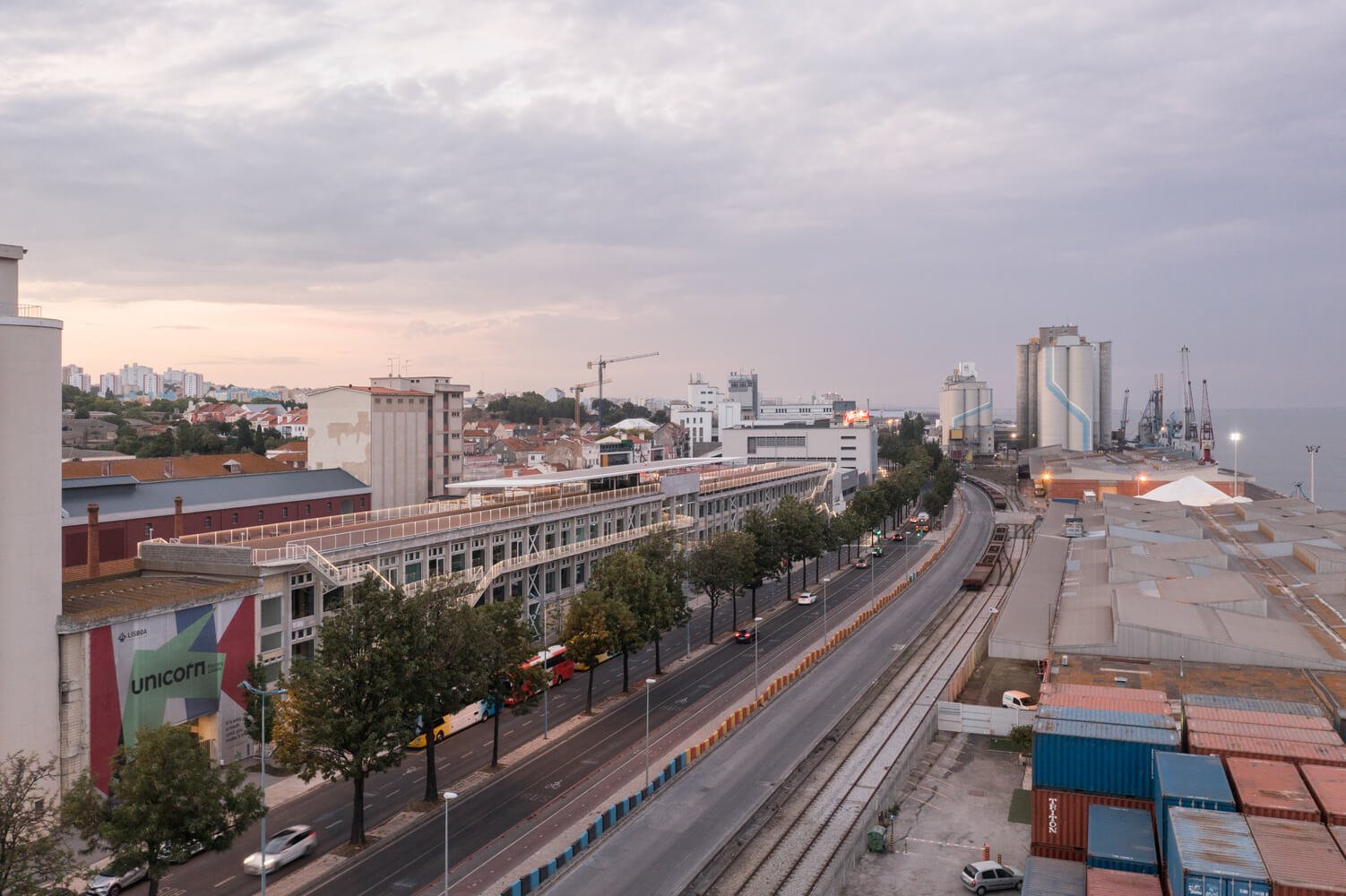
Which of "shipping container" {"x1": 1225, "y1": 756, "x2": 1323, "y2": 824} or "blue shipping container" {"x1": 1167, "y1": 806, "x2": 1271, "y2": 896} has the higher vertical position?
"shipping container" {"x1": 1225, "y1": 756, "x2": 1323, "y2": 824}

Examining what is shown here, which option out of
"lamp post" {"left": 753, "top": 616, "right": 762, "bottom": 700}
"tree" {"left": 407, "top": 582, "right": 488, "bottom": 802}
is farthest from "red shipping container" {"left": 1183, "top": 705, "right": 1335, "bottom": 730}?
"tree" {"left": 407, "top": 582, "right": 488, "bottom": 802}

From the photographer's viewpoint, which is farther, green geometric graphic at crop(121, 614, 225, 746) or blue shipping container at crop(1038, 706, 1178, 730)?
green geometric graphic at crop(121, 614, 225, 746)

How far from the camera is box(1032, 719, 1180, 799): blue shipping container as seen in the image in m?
30.0

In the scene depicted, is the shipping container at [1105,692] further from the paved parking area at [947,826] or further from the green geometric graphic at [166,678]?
the green geometric graphic at [166,678]

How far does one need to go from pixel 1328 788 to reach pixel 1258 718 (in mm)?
8106

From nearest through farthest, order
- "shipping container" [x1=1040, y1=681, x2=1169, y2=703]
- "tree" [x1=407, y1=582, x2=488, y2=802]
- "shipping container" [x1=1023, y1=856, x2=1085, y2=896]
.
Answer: "shipping container" [x1=1023, y1=856, x2=1085, y2=896], "tree" [x1=407, y1=582, x2=488, y2=802], "shipping container" [x1=1040, y1=681, x2=1169, y2=703]

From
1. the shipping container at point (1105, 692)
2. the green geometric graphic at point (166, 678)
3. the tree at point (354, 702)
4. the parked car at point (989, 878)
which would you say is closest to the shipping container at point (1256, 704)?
the shipping container at point (1105, 692)

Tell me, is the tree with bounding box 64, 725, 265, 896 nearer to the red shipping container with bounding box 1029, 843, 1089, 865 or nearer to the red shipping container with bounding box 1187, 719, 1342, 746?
the red shipping container with bounding box 1029, 843, 1089, 865

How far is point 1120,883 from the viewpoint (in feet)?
84.2

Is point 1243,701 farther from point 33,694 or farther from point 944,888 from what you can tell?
point 33,694

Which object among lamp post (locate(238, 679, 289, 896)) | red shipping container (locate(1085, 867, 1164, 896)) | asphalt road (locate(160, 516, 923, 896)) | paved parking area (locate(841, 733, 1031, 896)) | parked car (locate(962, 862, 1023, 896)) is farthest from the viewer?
asphalt road (locate(160, 516, 923, 896))

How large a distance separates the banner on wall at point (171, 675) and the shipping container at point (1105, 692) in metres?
34.9

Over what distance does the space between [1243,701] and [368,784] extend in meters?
36.3

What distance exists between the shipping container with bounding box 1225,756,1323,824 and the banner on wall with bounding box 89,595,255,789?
37397mm
